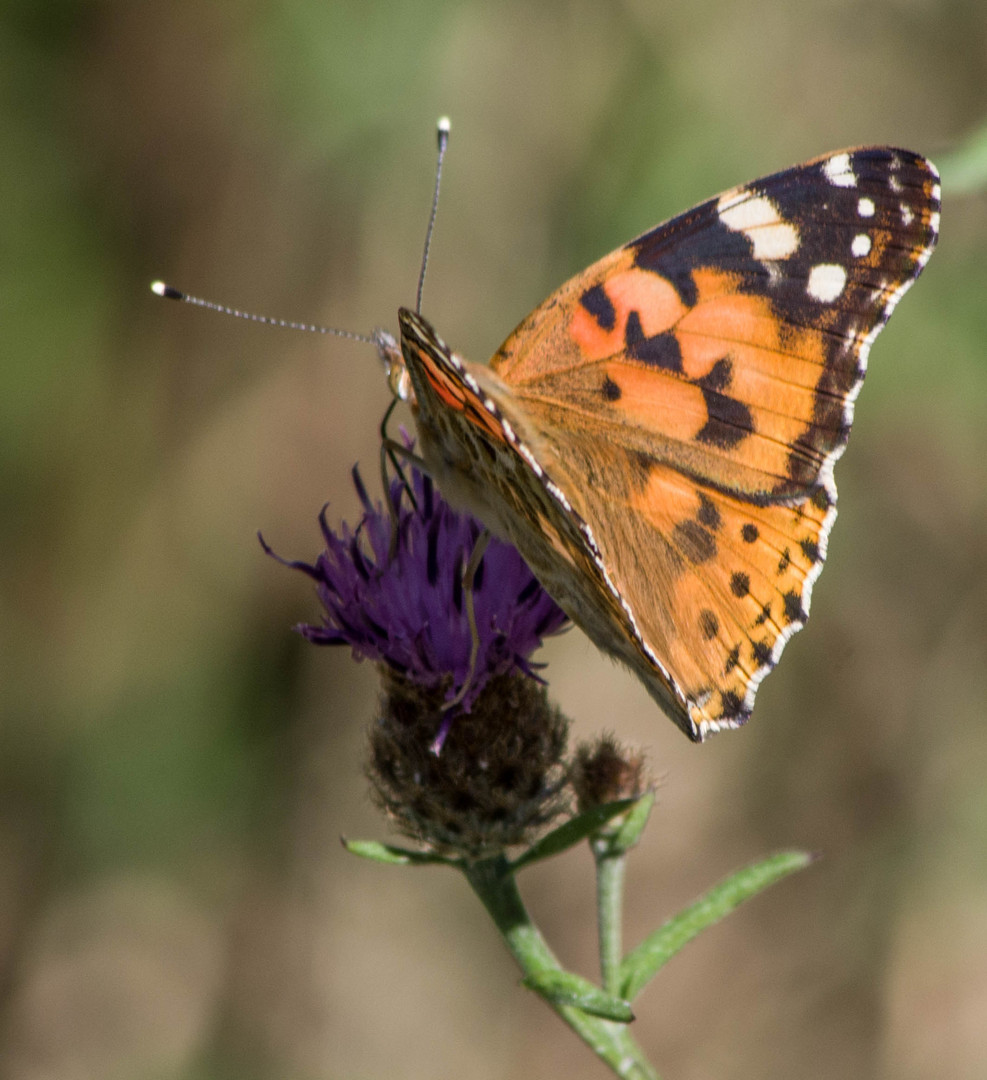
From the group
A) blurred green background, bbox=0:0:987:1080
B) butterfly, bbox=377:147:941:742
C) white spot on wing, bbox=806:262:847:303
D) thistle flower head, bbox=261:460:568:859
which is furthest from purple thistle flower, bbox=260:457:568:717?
blurred green background, bbox=0:0:987:1080

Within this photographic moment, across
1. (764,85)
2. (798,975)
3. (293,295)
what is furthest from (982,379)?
(293,295)

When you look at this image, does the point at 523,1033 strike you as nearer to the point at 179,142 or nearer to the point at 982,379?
the point at 982,379

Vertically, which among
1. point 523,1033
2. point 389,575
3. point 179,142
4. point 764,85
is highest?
point 764,85

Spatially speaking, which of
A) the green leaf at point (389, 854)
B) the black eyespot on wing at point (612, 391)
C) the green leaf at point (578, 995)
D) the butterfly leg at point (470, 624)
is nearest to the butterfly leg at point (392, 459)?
the butterfly leg at point (470, 624)

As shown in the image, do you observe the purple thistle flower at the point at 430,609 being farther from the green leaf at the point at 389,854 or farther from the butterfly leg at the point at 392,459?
the green leaf at the point at 389,854

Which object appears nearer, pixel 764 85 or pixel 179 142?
pixel 764 85

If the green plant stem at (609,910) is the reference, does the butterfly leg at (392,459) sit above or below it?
above
